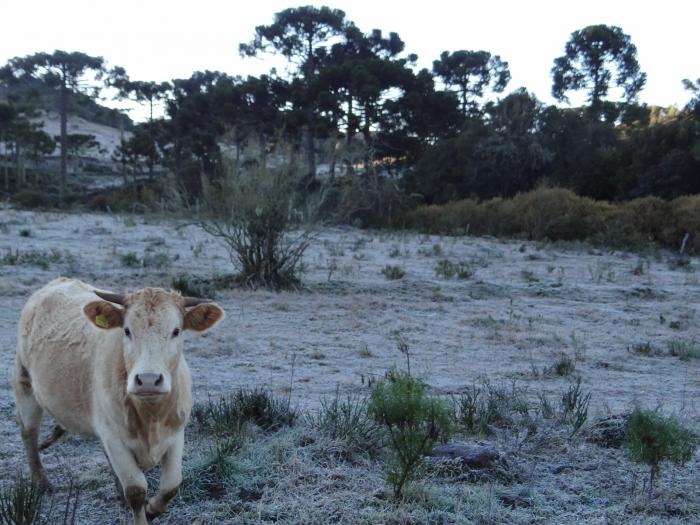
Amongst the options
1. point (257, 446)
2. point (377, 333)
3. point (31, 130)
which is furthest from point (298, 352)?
point (31, 130)

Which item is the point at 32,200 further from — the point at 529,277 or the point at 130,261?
the point at 529,277

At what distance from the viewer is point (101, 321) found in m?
3.60

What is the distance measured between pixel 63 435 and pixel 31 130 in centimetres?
4238

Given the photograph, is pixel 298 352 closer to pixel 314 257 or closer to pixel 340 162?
pixel 340 162

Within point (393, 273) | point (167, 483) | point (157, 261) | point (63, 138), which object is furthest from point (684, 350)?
point (63, 138)

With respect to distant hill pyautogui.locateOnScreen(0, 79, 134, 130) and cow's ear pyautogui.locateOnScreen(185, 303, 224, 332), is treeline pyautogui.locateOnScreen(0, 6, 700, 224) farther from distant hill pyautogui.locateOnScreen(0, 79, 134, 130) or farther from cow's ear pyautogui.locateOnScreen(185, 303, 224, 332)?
cow's ear pyautogui.locateOnScreen(185, 303, 224, 332)

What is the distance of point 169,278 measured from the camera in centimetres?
1213

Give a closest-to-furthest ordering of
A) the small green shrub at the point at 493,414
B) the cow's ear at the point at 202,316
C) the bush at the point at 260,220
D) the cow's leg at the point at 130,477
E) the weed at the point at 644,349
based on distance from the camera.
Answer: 1. the cow's leg at the point at 130,477
2. the cow's ear at the point at 202,316
3. the small green shrub at the point at 493,414
4. the weed at the point at 644,349
5. the bush at the point at 260,220

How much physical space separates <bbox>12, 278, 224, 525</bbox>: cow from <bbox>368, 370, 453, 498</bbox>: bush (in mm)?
1153

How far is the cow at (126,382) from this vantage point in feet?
11.1

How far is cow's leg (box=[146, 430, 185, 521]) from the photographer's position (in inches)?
136

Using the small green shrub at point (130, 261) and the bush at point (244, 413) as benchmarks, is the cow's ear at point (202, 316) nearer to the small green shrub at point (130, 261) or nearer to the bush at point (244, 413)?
the bush at point (244, 413)

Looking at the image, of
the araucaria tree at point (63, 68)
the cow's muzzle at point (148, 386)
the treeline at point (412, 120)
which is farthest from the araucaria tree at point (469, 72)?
the cow's muzzle at point (148, 386)

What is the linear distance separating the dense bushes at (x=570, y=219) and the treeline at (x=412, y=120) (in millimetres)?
2529
